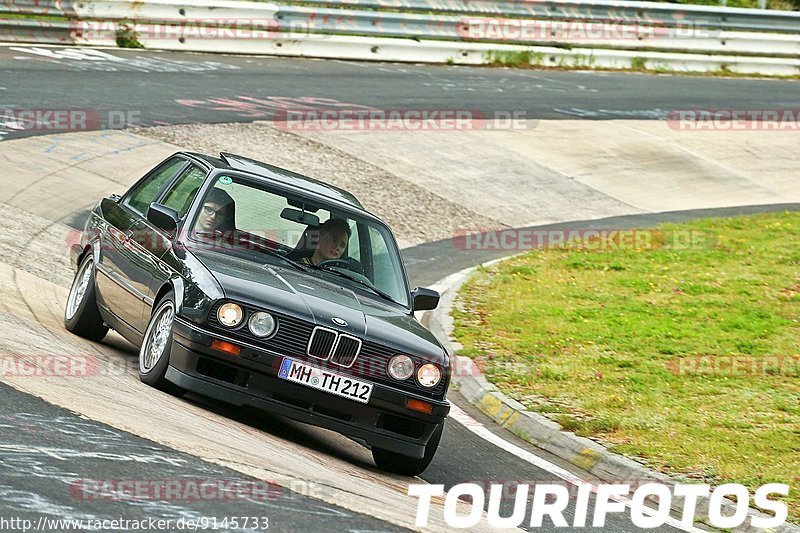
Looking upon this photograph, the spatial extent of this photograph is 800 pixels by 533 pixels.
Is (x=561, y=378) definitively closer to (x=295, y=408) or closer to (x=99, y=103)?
(x=295, y=408)

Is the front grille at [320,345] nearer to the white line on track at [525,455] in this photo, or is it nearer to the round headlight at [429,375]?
the round headlight at [429,375]

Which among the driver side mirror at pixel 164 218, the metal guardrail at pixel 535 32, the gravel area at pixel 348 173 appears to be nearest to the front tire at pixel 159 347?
the driver side mirror at pixel 164 218

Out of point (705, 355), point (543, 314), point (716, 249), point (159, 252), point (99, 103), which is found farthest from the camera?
point (99, 103)

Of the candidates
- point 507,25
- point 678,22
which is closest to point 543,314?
point 507,25

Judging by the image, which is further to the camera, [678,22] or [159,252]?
[678,22]

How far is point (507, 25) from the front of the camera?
2795 cm

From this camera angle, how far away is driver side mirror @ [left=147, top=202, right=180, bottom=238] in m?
8.38

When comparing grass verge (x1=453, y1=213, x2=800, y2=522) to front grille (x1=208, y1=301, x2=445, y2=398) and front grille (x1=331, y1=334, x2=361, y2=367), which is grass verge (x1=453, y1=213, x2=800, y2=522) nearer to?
front grille (x1=208, y1=301, x2=445, y2=398)

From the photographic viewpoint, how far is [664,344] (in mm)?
11711

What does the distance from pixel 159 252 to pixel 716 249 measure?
9.64 metres

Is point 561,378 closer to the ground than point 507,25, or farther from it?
closer to the ground

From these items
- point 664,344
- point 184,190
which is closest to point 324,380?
point 184,190

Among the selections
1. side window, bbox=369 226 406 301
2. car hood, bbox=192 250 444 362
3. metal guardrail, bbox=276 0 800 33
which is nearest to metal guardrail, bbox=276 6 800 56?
metal guardrail, bbox=276 0 800 33

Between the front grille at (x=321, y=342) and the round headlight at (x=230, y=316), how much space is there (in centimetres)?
43
